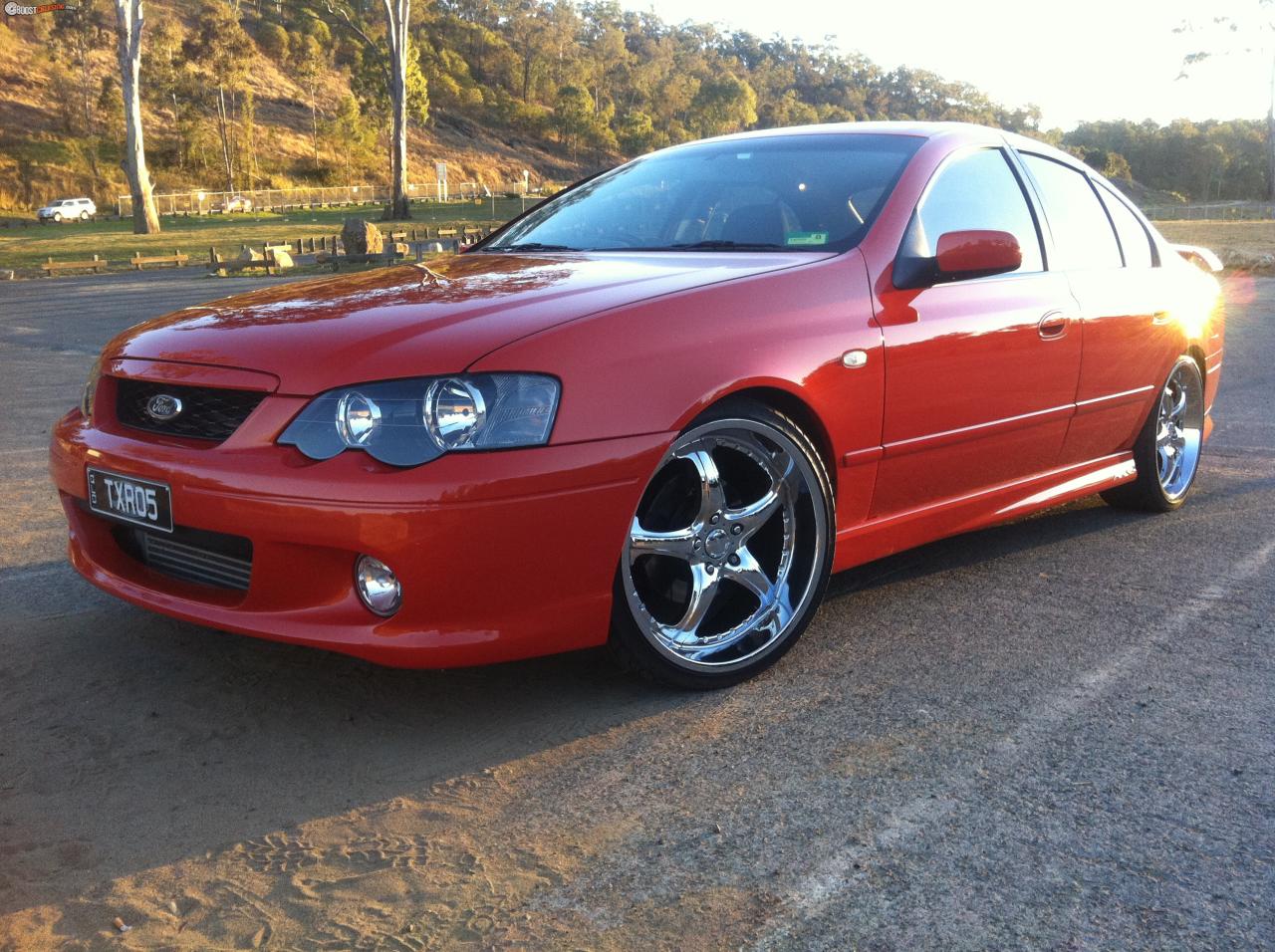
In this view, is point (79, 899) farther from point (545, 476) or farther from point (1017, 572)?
point (1017, 572)

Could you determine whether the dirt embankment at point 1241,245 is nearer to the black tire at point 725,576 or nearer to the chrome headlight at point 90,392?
the black tire at point 725,576

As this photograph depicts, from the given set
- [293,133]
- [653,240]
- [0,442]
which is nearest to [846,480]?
[653,240]

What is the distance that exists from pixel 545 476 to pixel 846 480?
3.56 ft

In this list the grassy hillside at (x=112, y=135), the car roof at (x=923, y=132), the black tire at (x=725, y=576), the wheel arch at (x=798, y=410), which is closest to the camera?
the black tire at (x=725, y=576)

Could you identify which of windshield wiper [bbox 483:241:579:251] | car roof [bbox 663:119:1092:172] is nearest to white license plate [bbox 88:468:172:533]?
windshield wiper [bbox 483:241:579:251]

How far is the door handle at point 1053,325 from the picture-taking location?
13.0 ft

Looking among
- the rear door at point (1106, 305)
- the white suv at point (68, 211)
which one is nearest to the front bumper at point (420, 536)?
the rear door at point (1106, 305)

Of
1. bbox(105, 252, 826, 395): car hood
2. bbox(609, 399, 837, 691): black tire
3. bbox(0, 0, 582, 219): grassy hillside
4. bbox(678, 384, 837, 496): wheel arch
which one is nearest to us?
bbox(105, 252, 826, 395): car hood

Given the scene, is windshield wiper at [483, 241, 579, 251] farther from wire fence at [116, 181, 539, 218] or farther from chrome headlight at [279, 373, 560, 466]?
wire fence at [116, 181, 539, 218]

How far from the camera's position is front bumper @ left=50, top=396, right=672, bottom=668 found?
2586mm

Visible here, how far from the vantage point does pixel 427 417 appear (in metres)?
2.64

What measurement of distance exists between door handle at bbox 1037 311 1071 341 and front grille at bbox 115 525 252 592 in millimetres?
2599

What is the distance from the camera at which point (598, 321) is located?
285 centimetres

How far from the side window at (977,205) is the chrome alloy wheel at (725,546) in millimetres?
940
